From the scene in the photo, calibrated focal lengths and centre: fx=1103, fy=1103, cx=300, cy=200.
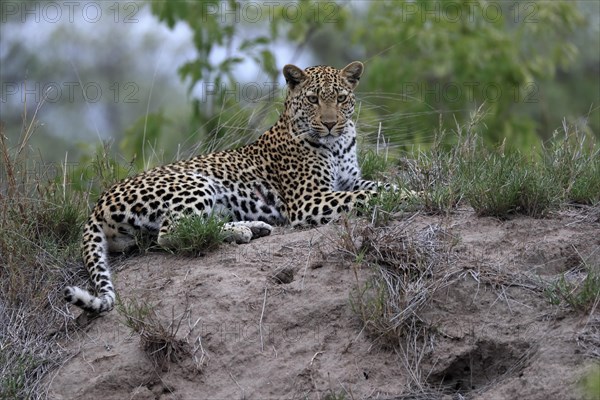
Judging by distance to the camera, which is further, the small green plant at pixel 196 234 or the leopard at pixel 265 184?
the leopard at pixel 265 184

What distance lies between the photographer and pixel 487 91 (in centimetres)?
1919

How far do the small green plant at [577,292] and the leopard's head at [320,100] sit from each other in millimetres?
3660

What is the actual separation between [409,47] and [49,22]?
60.4 feet

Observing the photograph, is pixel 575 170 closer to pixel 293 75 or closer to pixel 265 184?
pixel 265 184

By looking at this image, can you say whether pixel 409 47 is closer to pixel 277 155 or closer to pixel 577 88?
pixel 277 155

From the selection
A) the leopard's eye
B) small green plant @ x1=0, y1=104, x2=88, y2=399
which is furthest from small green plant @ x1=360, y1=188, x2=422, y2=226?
small green plant @ x1=0, y1=104, x2=88, y2=399

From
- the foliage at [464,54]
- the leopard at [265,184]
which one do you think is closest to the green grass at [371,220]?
the leopard at [265,184]

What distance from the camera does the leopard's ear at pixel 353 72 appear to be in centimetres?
1145

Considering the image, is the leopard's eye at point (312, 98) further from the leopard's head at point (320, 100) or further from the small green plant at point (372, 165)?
the small green plant at point (372, 165)

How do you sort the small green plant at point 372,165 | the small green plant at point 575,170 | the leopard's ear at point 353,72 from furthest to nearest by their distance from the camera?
1. the small green plant at point 372,165
2. the leopard's ear at point 353,72
3. the small green plant at point 575,170

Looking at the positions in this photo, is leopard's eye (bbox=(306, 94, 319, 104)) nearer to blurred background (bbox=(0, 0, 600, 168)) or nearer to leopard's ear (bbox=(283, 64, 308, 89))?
leopard's ear (bbox=(283, 64, 308, 89))

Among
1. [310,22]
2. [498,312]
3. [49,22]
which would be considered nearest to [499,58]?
[310,22]

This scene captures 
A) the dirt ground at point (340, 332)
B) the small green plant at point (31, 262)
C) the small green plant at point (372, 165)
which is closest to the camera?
the dirt ground at point (340, 332)

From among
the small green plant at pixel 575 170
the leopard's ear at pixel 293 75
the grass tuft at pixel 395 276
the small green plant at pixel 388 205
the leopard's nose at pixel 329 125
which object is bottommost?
the grass tuft at pixel 395 276
